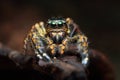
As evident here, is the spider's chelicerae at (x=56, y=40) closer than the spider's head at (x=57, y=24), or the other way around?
the spider's chelicerae at (x=56, y=40)

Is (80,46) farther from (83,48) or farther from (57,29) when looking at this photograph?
(57,29)

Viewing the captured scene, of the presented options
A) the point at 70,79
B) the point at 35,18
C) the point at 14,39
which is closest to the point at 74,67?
the point at 70,79

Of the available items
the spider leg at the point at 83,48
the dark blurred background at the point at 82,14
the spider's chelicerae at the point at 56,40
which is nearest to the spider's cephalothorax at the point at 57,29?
the spider's chelicerae at the point at 56,40

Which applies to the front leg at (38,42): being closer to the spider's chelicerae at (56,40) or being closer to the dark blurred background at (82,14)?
the spider's chelicerae at (56,40)

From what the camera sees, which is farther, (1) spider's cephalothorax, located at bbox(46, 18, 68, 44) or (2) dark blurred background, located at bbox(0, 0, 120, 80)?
(2) dark blurred background, located at bbox(0, 0, 120, 80)

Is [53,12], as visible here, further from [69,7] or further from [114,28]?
[114,28]

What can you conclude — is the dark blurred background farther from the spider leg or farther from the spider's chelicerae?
the spider leg

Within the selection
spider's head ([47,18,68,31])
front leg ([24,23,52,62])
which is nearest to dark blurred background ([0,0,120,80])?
front leg ([24,23,52,62])
